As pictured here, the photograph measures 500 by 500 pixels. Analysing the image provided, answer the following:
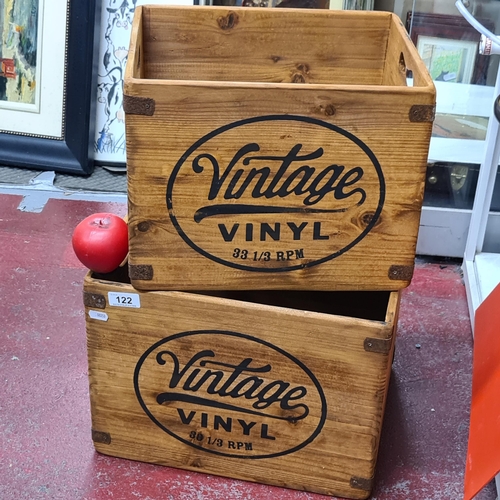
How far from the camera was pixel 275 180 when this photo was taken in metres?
1.45

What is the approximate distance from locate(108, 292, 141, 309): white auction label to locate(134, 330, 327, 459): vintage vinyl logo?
107 mm

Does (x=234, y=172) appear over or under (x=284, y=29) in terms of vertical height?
under

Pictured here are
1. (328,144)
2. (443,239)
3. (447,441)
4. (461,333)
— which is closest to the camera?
(328,144)

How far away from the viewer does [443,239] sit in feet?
8.80

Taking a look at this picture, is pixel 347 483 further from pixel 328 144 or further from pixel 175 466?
pixel 328 144

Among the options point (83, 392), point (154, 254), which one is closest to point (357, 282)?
point (154, 254)

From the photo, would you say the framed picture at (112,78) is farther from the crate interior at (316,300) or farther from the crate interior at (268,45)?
the crate interior at (316,300)

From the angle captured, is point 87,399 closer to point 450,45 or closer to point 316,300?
point 316,300

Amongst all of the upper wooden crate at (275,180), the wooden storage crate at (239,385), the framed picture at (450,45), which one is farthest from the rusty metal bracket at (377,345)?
the framed picture at (450,45)

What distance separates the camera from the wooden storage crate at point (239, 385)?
1534 mm

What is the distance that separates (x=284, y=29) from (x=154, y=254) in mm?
728

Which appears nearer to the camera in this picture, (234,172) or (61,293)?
(234,172)

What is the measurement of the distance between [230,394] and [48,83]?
1873mm

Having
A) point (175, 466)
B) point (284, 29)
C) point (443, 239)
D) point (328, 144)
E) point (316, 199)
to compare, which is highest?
point (284, 29)
